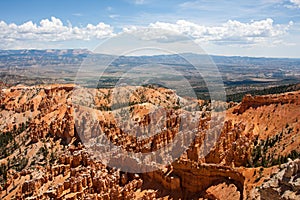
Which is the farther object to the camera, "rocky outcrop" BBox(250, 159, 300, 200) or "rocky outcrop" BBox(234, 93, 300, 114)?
"rocky outcrop" BBox(234, 93, 300, 114)

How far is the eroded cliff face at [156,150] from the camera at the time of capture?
28422 mm

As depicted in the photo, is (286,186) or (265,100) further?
(265,100)

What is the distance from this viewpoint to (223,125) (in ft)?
121

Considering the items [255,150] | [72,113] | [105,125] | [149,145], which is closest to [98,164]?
[149,145]

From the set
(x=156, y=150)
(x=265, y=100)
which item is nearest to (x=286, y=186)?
(x=156, y=150)

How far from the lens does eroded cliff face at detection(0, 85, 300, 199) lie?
93.2 ft

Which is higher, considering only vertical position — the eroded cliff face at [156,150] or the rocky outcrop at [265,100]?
the rocky outcrop at [265,100]

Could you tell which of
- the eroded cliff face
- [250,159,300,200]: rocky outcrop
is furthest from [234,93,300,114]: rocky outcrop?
[250,159,300,200]: rocky outcrop

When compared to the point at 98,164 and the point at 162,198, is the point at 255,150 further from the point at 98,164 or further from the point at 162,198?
the point at 98,164

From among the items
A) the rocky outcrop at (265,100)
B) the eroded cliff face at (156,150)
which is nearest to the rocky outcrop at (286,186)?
the eroded cliff face at (156,150)

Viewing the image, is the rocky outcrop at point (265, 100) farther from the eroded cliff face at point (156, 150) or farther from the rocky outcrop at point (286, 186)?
the rocky outcrop at point (286, 186)

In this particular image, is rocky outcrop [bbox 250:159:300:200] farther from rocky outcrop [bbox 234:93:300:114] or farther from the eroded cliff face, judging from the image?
rocky outcrop [bbox 234:93:300:114]

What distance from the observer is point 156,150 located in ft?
117

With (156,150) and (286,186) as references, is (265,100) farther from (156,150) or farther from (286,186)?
(286,186)
